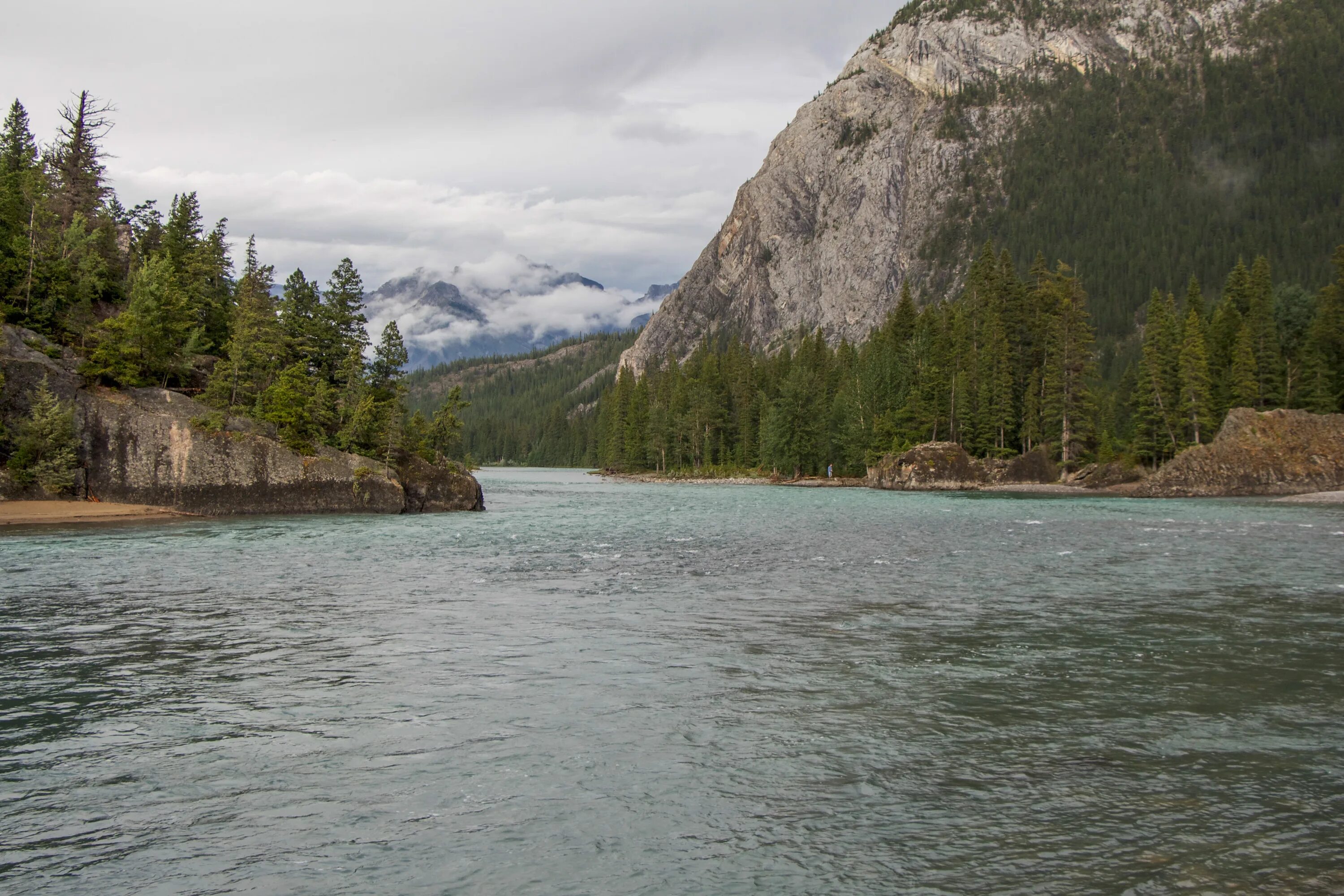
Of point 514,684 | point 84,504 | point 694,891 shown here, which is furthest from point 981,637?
point 84,504

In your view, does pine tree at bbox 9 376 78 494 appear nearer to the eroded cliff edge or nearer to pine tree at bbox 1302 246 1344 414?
the eroded cliff edge

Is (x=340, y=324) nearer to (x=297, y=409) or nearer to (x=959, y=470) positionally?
(x=297, y=409)

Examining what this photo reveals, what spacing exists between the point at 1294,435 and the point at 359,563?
82.4m

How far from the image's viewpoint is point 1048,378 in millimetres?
95438

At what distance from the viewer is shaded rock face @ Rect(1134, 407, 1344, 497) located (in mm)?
76250

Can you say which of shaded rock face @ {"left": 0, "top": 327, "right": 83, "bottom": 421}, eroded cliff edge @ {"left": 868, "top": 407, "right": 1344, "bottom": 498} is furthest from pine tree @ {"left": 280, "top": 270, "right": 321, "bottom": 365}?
eroded cliff edge @ {"left": 868, "top": 407, "right": 1344, "bottom": 498}

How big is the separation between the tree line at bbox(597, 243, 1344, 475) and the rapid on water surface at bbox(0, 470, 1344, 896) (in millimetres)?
70806

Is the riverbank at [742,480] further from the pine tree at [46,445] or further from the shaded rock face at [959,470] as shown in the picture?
the pine tree at [46,445]

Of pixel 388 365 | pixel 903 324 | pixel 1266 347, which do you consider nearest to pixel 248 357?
pixel 388 365

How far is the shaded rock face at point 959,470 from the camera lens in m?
93.6

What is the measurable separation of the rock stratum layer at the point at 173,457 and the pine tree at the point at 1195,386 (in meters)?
80.7

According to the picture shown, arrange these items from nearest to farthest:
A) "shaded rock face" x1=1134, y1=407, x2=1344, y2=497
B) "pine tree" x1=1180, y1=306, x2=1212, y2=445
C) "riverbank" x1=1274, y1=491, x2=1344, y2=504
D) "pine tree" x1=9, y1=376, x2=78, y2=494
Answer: "pine tree" x1=9, y1=376, x2=78, y2=494
"riverbank" x1=1274, y1=491, x2=1344, y2=504
"shaded rock face" x1=1134, y1=407, x2=1344, y2=497
"pine tree" x1=1180, y1=306, x2=1212, y2=445

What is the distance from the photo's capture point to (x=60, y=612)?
2114 centimetres

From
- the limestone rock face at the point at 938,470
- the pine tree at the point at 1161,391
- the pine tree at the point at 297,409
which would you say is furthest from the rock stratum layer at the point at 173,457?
the pine tree at the point at 1161,391
